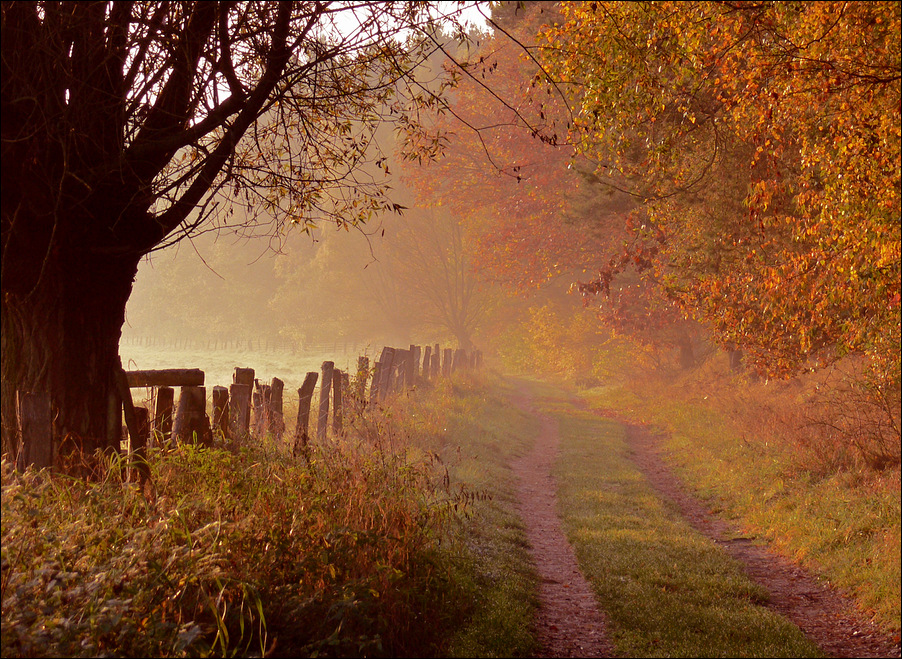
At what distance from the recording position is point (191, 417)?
7.98m

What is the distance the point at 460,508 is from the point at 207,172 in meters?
5.33

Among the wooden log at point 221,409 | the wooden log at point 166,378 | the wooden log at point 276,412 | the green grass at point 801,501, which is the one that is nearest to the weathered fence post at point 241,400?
the wooden log at point 221,409

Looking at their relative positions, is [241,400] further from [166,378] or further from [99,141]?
[99,141]

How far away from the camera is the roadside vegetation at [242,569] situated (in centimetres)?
419

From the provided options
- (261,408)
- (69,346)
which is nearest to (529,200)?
(261,408)

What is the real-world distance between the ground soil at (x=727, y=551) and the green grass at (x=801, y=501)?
206mm

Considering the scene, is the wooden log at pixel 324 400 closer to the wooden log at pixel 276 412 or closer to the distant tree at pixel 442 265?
the wooden log at pixel 276 412

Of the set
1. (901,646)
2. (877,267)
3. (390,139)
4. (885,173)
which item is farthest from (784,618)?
(390,139)

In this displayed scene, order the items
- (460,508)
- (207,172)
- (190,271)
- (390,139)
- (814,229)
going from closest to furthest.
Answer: (207,172)
(814,229)
(460,508)
(390,139)
(190,271)

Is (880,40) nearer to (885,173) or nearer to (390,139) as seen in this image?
(885,173)

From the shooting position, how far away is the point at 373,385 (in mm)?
15430

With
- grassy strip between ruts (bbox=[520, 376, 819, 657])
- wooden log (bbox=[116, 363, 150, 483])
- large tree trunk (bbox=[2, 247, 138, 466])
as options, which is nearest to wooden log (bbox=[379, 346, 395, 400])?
grassy strip between ruts (bbox=[520, 376, 819, 657])

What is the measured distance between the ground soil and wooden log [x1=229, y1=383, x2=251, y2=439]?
4.13 meters

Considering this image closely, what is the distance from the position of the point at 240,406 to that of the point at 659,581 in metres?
5.70
